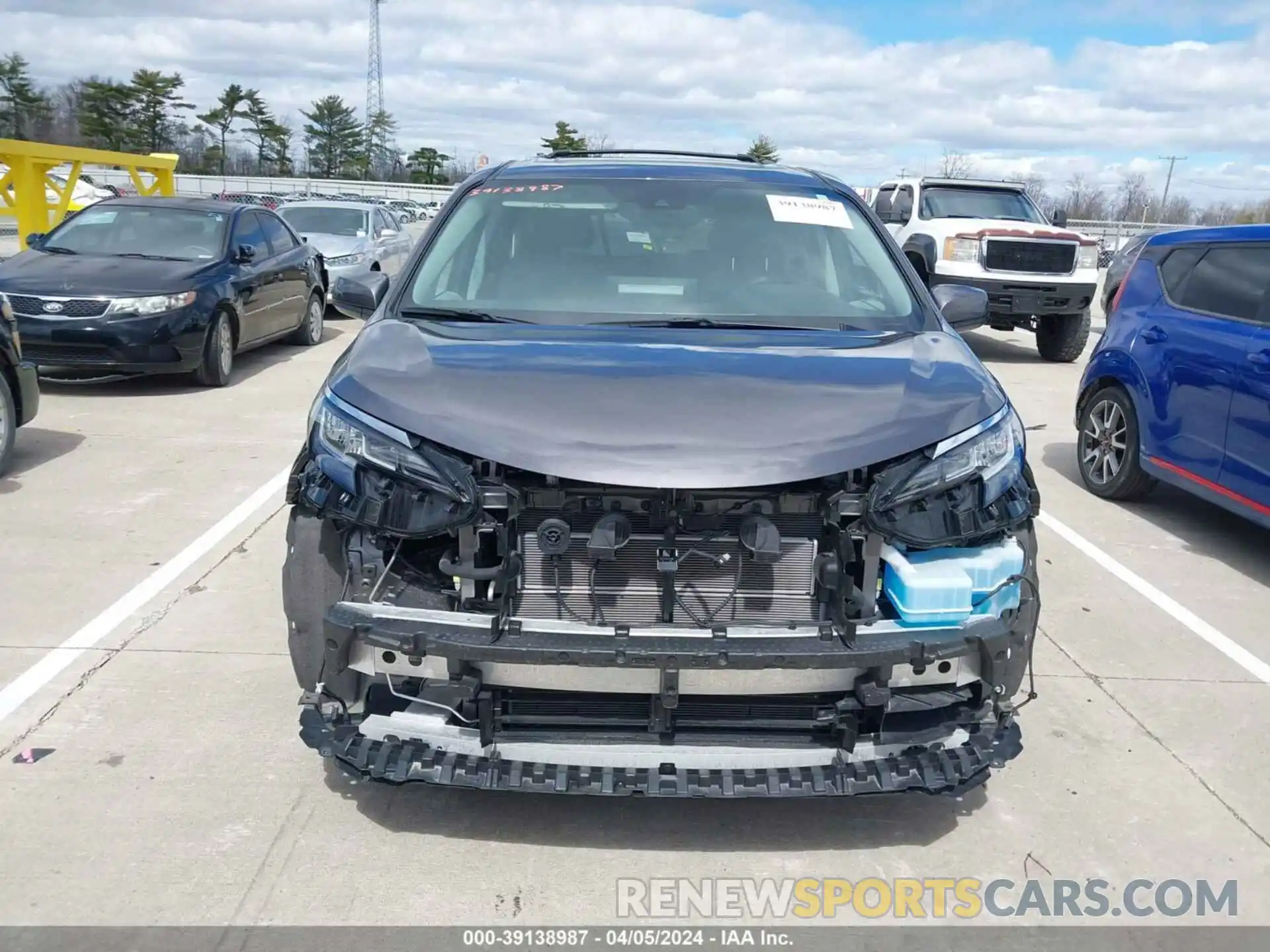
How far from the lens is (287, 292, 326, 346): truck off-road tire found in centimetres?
1276

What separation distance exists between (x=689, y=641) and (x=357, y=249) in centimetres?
1376

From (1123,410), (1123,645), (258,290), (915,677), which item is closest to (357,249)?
(258,290)

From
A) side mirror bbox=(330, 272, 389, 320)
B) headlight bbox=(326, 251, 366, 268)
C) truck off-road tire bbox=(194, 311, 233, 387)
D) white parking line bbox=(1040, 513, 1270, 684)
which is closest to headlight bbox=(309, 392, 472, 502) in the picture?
side mirror bbox=(330, 272, 389, 320)

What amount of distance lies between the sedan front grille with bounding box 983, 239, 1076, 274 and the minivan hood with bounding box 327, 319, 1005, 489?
33.8 ft

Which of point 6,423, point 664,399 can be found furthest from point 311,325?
point 664,399

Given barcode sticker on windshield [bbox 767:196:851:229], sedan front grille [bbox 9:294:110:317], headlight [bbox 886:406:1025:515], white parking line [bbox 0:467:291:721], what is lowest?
white parking line [bbox 0:467:291:721]

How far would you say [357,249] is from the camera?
608 inches

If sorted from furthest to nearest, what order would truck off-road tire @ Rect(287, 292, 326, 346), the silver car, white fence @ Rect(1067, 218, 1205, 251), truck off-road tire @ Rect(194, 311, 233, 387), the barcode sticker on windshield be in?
white fence @ Rect(1067, 218, 1205, 251), the silver car, truck off-road tire @ Rect(287, 292, 326, 346), truck off-road tire @ Rect(194, 311, 233, 387), the barcode sticker on windshield

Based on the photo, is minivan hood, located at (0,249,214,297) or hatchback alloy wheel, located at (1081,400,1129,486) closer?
hatchback alloy wheel, located at (1081,400,1129,486)

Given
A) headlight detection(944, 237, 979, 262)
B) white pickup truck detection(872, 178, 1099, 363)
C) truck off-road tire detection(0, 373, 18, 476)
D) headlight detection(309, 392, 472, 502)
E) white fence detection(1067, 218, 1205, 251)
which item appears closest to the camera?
headlight detection(309, 392, 472, 502)

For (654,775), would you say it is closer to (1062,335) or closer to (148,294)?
(148,294)

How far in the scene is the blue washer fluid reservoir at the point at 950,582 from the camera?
289cm

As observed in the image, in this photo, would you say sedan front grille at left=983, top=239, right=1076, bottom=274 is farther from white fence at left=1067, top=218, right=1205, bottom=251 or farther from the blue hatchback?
white fence at left=1067, top=218, right=1205, bottom=251

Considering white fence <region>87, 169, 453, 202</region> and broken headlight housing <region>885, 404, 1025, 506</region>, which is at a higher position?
white fence <region>87, 169, 453, 202</region>
